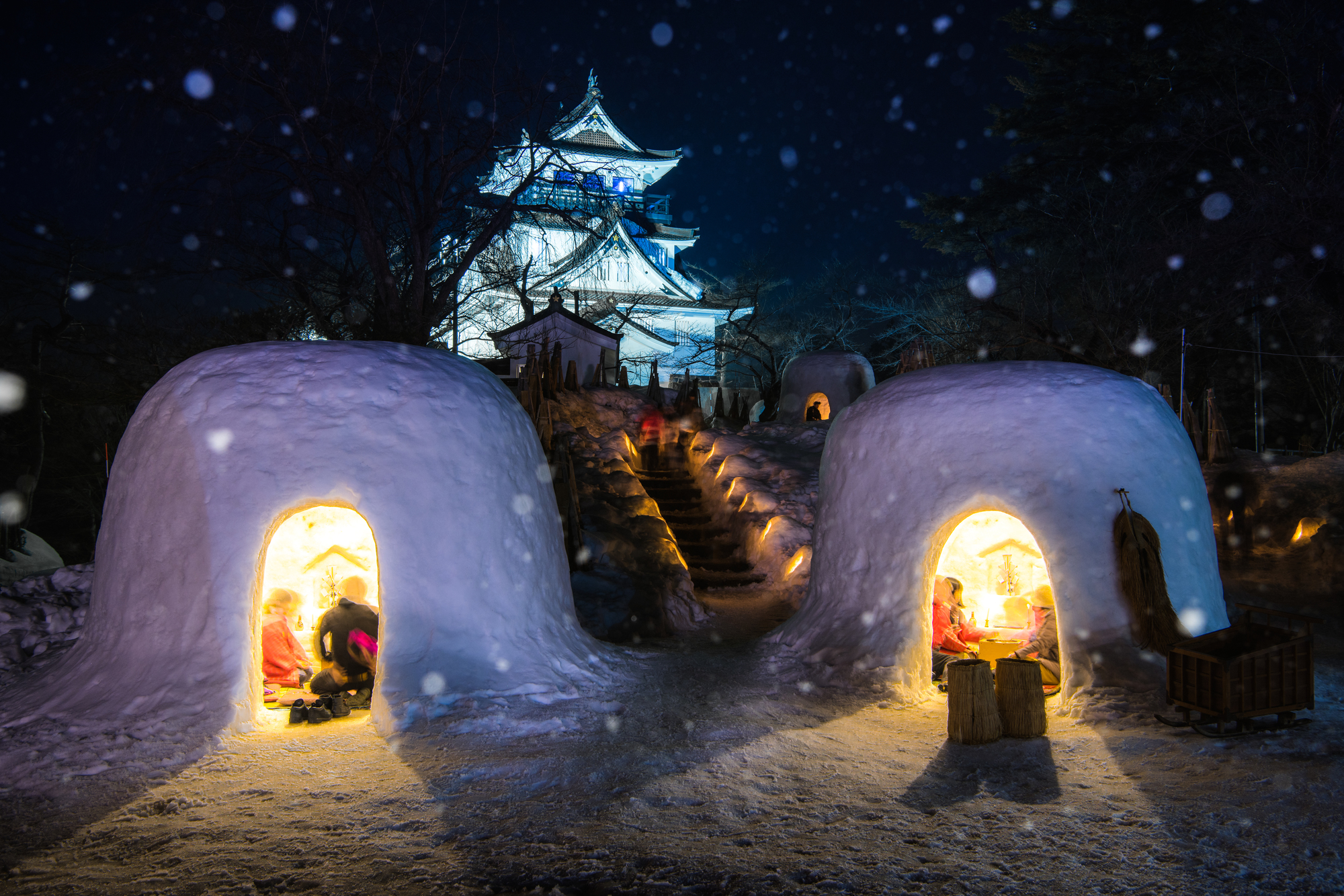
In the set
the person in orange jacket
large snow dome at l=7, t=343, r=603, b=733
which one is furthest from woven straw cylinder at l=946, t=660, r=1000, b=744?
large snow dome at l=7, t=343, r=603, b=733

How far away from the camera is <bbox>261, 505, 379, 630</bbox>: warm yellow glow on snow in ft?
27.0

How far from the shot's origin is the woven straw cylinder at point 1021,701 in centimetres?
530

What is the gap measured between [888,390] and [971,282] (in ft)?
57.4

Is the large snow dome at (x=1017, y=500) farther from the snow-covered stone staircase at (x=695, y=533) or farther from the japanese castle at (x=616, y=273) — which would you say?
the japanese castle at (x=616, y=273)

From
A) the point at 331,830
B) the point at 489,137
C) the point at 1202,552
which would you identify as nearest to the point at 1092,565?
the point at 1202,552

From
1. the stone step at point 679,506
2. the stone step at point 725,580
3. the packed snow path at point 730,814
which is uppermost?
the stone step at point 679,506

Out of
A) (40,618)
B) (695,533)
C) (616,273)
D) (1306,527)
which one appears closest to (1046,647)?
(695,533)

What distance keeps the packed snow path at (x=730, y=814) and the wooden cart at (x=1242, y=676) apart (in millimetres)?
176

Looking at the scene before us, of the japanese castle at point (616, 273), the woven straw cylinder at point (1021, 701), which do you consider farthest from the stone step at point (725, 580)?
the japanese castle at point (616, 273)

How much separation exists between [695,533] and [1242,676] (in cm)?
950

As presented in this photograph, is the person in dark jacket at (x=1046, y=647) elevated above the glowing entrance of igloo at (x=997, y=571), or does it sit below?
below

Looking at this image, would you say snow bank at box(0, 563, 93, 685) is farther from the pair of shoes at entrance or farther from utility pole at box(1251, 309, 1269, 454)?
utility pole at box(1251, 309, 1269, 454)

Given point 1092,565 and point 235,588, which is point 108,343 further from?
point 1092,565

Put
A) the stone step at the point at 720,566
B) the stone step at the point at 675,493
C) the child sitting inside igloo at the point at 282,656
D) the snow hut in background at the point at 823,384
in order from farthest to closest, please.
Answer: the snow hut in background at the point at 823,384, the stone step at the point at 675,493, the stone step at the point at 720,566, the child sitting inside igloo at the point at 282,656
